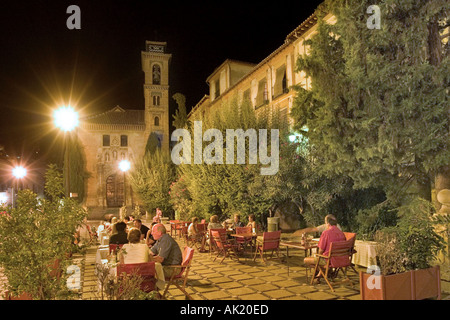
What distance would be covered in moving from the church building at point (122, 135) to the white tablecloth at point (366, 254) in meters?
31.7

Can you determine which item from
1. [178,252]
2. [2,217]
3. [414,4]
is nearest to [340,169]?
[414,4]

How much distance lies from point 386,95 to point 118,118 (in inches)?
1467

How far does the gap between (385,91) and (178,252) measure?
237 inches

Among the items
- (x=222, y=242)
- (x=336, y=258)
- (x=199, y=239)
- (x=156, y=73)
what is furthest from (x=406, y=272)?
(x=156, y=73)

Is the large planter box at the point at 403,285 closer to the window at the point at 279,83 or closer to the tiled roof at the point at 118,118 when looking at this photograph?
the window at the point at 279,83

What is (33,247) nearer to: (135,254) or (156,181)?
(135,254)

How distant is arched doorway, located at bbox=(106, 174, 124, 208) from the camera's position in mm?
39031

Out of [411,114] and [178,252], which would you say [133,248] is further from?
[411,114]

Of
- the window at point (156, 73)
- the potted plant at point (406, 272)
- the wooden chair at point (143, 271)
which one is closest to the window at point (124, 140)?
the window at point (156, 73)

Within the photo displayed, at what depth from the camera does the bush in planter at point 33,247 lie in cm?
438

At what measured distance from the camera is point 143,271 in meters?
5.09

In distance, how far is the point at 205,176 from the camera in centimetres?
1576

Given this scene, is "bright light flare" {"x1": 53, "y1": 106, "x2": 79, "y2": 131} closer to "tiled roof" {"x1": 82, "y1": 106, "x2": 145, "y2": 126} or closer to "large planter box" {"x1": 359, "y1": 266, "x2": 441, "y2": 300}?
"large planter box" {"x1": 359, "y1": 266, "x2": 441, "y2": 300}

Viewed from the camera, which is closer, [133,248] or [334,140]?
[133,248]
